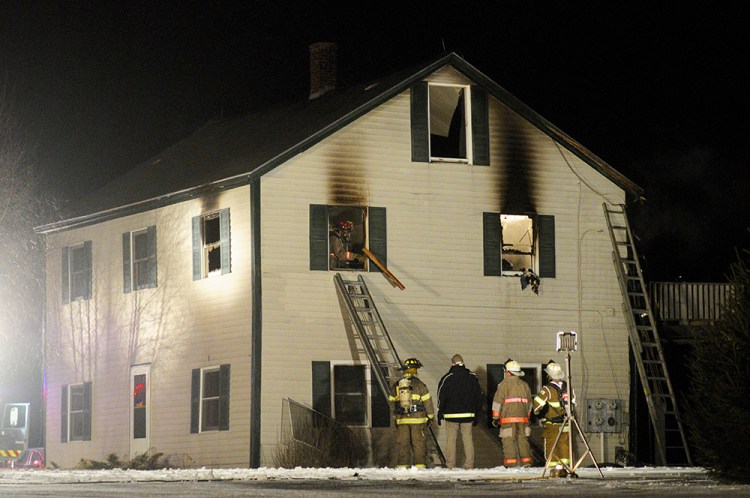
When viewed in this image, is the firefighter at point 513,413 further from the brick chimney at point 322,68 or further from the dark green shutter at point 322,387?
the brick chimney at point 322,68

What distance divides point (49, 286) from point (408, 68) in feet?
32.4

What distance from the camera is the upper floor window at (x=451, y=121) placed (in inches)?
1236

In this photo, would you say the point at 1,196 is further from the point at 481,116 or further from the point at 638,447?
the point at 638,447

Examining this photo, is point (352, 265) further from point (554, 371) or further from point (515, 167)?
point (554, 371)

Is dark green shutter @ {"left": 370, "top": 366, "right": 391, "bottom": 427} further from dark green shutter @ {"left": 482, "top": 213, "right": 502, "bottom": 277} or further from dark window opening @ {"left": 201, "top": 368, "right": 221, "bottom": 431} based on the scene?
dark green shutter @ {"left": 482, "top": 213, "right": 502, "bottom": 277}

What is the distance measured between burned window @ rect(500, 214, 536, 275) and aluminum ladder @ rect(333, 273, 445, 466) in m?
3.38

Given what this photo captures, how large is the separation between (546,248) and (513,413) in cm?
663

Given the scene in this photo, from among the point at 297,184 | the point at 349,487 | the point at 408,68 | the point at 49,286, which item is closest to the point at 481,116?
the point at 408,68

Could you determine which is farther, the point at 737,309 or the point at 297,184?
the point at 297,184

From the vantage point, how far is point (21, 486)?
20297 millimetres

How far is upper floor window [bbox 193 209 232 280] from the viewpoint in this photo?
31.2m

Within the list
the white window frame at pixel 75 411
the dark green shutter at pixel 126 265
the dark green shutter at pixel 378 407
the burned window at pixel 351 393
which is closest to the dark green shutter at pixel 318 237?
the burned window at pixel 351 393

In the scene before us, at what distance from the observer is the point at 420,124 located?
103 ft

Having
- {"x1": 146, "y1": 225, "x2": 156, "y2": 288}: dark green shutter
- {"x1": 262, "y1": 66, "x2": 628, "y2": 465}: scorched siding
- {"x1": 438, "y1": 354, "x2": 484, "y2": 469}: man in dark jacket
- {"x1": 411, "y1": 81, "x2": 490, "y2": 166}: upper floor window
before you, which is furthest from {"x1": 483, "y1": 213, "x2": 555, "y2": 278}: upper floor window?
{"x1": 146, "y1": 225, "x2": 156, "y2": 288}: dark green shutter
